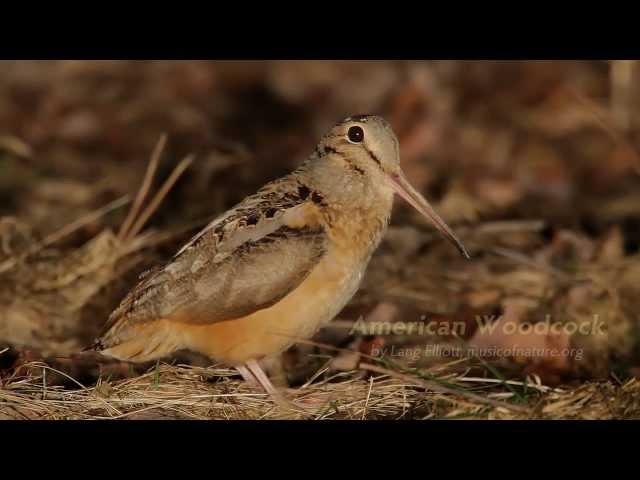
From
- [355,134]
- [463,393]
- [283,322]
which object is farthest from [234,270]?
[463,393]

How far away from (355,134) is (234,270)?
863 mm

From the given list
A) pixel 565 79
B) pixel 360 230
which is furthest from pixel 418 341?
pixel 565 79

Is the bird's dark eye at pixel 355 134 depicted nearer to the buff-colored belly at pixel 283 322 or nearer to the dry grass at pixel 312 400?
the buff-colored belly at pixel 283 322

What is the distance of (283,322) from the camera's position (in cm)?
491

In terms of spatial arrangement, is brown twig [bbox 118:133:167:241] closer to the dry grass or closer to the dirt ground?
the dirt ground

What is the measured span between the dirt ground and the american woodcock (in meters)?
0.29

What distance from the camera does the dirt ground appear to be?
16.8ft

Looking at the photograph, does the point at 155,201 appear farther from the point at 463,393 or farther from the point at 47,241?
the point at 463,393

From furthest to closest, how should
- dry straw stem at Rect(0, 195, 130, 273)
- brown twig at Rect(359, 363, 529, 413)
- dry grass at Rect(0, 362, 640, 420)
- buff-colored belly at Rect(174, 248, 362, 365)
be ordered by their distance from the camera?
dry straw stem at Rect(0, 195, 130, 273) → buff-colored belly at Rect(174, 248, 362, 365) → dry grass at Rect(0, 362, 640, 420) → brown twig at Rect(359, 363, 529, 413)

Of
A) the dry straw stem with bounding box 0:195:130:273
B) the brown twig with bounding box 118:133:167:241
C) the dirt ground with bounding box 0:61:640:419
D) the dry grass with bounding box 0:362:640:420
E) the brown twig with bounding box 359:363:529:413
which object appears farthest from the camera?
the dry straw stem with bounding box 0:195:130:273

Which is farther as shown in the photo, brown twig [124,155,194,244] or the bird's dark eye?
brown twig [124,155,194,244]

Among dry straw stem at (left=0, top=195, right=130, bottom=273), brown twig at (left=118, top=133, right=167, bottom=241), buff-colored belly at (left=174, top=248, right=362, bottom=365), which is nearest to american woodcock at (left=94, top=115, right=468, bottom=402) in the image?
buff-colored belly at (left=174, top=248, right=362, bottom=365)

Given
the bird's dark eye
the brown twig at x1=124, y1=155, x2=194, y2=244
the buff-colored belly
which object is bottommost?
the buff-colored belly

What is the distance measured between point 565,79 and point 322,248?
265 inches
